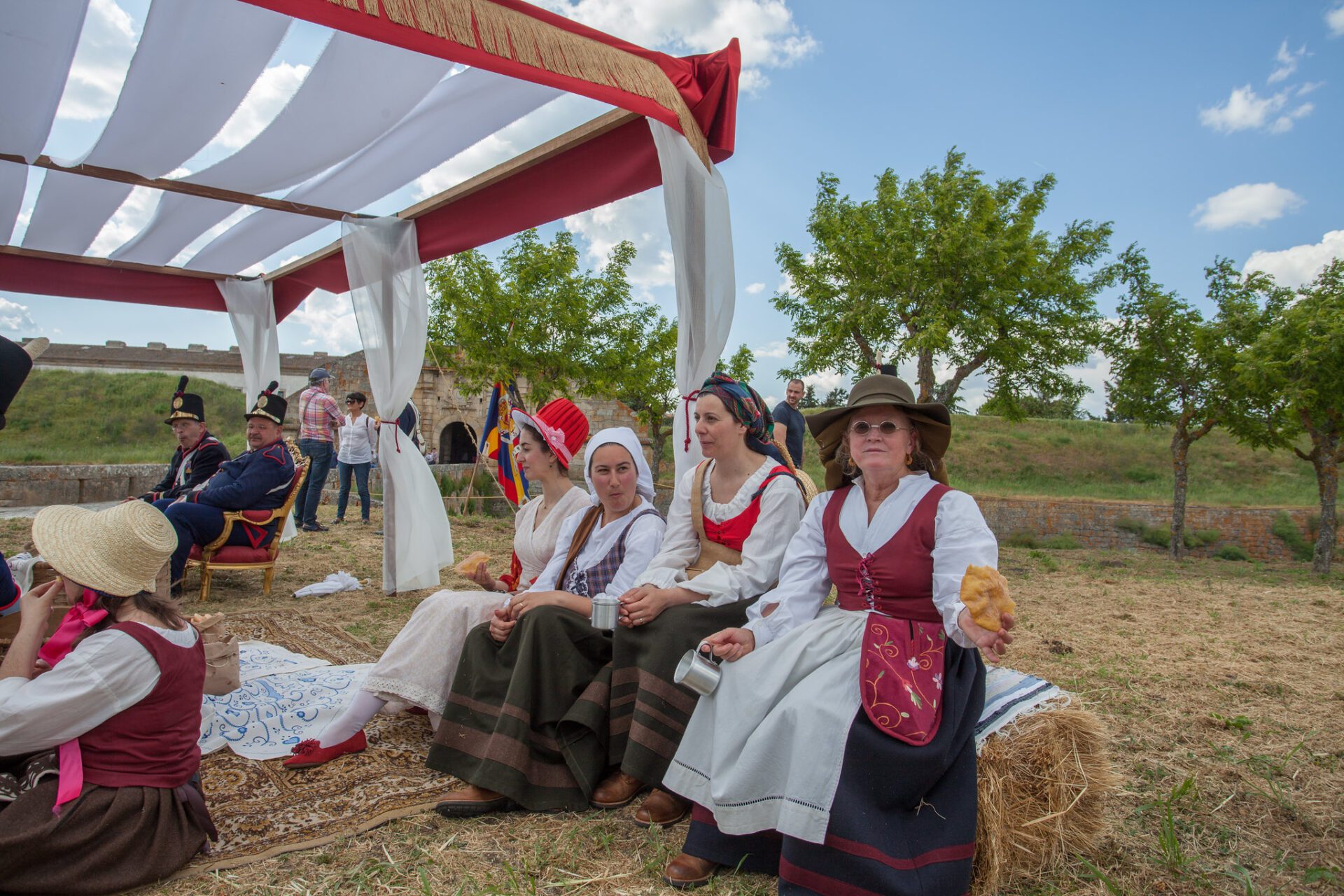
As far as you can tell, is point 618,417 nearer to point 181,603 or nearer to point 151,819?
point 181,603

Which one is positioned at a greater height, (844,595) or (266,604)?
(844,595)

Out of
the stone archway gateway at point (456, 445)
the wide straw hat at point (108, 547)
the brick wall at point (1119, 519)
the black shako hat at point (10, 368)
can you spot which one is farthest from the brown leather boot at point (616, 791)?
the stone archway gateway at point (456, 445)

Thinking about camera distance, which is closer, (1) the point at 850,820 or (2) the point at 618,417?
(1) the point at 850,820

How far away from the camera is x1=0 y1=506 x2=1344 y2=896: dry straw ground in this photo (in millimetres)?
2203

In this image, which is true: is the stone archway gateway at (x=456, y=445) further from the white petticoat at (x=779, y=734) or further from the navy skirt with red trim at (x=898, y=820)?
the navy skirt with red trim at (x=898, y=820)

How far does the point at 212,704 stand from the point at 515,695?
1747 mm

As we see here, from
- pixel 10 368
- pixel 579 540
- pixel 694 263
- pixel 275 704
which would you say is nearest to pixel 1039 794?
pixel 579 540

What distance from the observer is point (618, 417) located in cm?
2064

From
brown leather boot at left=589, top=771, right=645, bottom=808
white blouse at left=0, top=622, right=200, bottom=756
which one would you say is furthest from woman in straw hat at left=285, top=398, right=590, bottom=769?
white blouse at left=0, top=622, right=200, bottom=756

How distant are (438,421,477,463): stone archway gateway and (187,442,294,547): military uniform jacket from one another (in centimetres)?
1503

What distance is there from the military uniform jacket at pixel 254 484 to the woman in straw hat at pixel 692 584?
3897 millimetres

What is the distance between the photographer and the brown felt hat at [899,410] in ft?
7.82

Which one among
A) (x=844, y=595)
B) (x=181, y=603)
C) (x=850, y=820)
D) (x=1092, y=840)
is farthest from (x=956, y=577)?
(x=181, y=603)

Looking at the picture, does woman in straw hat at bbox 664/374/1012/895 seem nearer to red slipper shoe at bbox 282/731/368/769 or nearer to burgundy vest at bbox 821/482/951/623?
burgundy vest at bbox 821/482/951/623
